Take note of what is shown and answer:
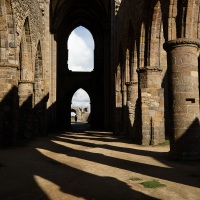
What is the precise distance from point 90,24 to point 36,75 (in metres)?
12.3

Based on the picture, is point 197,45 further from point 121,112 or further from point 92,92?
point 92,92

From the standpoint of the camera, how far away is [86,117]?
40.7 m

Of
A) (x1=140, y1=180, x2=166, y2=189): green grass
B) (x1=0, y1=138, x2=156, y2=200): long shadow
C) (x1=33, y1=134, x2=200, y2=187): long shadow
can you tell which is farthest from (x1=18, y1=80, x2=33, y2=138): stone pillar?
(x1=140, y1=180, x2=166, y2=189): green grass

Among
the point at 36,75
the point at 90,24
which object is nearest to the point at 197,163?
the point at 36,75

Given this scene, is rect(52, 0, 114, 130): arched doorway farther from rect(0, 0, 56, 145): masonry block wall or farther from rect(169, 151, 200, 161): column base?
rect(169, 151, 200, 161): column base

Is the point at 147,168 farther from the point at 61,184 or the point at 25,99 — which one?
the point at 25,99

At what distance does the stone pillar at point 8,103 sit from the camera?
31.1ft

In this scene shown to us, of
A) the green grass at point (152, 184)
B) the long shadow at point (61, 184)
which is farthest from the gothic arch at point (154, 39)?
the green grass at point (152, 184)

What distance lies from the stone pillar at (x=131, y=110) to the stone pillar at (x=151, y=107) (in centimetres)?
82

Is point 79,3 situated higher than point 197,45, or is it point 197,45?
point 79,3

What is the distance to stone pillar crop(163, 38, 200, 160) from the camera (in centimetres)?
614

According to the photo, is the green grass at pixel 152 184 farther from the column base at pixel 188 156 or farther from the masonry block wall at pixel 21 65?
the masonry block wall at pixel 21 65

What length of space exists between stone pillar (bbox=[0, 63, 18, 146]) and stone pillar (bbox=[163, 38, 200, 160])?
18.1ft

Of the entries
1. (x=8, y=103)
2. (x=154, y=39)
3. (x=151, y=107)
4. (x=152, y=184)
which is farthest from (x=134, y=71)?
(x=152, y=184)
